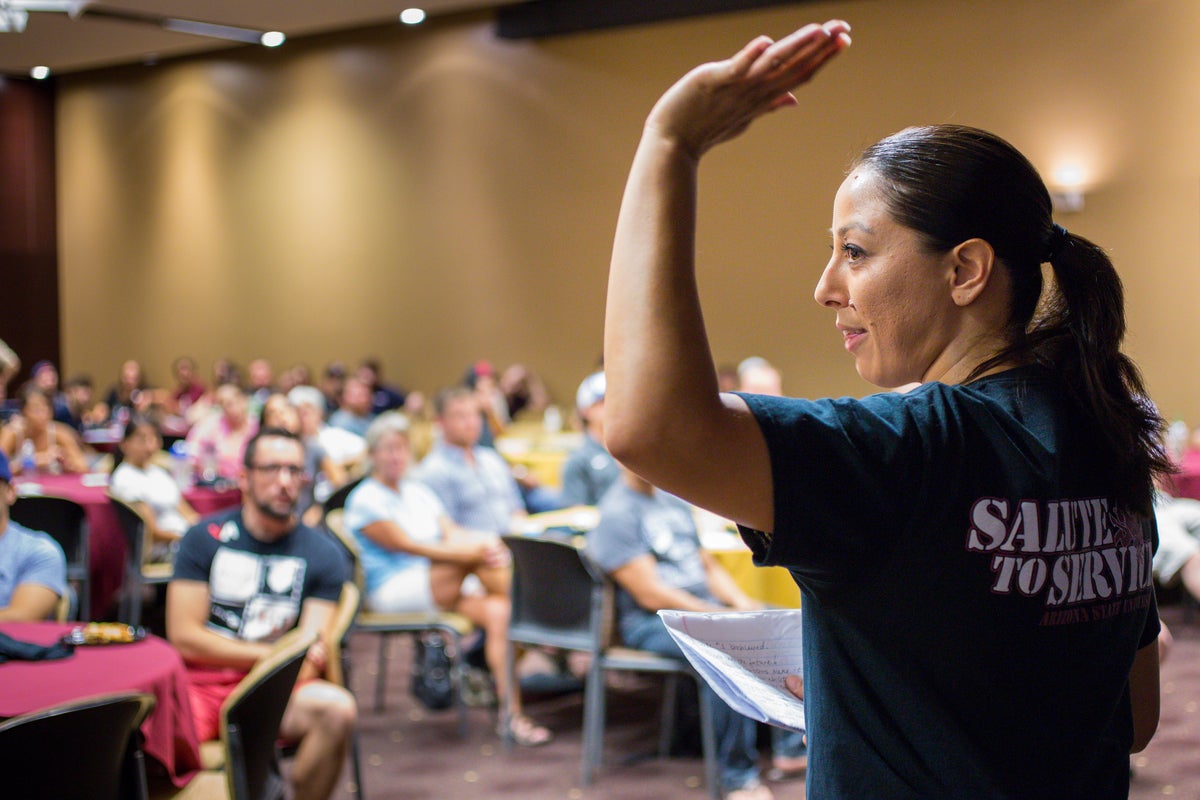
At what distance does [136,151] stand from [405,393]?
5163mm

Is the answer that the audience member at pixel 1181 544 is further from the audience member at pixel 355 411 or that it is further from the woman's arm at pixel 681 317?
the audience member at pixel 355 411

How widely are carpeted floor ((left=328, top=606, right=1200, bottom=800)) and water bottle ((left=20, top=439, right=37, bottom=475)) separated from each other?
307 cm

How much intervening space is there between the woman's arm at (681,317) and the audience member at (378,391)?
10.6 meters

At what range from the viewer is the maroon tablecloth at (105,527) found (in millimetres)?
5723

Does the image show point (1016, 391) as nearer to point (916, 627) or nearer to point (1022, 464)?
point (1022, 464)

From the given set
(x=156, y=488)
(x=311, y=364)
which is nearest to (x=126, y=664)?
(x=156, y=488)

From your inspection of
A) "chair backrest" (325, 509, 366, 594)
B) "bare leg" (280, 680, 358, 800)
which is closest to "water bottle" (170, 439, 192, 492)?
"chair backrest" (325, 509, 366, 594)

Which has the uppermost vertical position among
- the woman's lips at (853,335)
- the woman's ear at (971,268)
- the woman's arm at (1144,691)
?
the woman's ear at (971,268)

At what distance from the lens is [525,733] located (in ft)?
15.0

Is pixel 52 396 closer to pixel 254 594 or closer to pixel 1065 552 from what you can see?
pixel 254 594

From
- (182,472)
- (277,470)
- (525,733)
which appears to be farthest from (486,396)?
(277,470)

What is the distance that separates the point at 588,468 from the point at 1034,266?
15.6ft

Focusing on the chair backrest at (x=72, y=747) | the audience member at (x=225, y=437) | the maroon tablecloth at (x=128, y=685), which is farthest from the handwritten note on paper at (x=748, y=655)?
the audience member at (x=225, y=437)

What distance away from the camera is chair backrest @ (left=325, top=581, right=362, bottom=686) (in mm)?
3496
